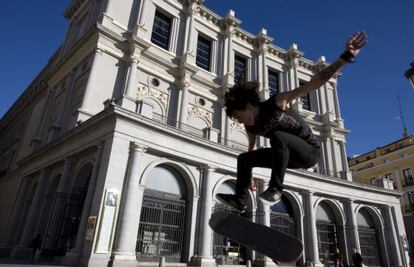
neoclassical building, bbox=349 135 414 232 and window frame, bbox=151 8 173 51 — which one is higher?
window frame, bbox=151 8 173 51

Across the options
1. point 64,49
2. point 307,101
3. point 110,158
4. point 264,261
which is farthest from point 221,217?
point 307,101

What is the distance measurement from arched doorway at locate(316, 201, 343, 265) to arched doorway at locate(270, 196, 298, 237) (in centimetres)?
218

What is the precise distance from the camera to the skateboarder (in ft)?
9.86

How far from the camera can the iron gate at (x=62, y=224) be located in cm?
1296

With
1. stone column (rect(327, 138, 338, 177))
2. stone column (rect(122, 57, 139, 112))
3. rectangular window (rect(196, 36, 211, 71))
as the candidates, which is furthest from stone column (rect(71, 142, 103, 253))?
stone column (rect(327, 138, 338, 177))

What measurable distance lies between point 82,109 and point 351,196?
18.6 m

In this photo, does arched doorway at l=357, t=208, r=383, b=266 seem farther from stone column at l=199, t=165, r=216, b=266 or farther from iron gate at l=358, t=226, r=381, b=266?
stone column at l=199, t=165, r=216, b=266

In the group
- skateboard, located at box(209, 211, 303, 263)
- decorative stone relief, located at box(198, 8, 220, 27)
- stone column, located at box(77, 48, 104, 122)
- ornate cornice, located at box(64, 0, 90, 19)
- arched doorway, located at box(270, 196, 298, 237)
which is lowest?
skateboard, located at box(209, 211, 303, 263)

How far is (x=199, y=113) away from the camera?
2116 centimetres

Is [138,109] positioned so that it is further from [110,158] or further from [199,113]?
[199,113]

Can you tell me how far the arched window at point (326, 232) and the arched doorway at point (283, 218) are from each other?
218 cm

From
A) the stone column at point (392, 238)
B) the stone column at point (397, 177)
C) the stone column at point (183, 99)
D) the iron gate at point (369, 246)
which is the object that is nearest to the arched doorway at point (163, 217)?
the stone column at point (183, 99)

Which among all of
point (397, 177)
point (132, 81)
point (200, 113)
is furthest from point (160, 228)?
point (397, 177)

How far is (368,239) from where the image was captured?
2186 centimetres
